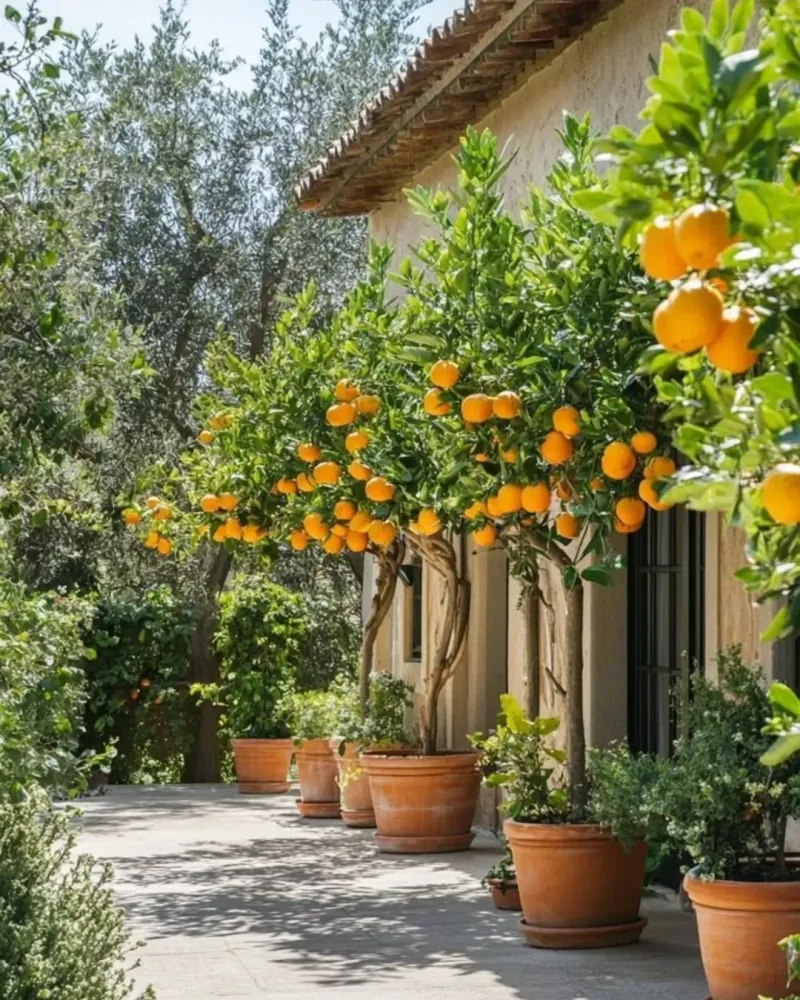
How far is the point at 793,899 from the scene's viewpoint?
229 inches

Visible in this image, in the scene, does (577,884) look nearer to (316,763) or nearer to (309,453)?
(309,453)

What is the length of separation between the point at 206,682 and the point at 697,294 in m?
15.7

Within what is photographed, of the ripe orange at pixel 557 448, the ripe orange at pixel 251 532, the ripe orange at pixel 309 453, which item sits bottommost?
the ripe orange at pixel 557 448

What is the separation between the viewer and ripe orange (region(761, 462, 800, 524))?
2084 mm

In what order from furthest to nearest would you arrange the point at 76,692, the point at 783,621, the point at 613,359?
the point at 76,692
the point at 613,359
the point at 783,621

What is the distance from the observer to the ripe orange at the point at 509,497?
6.69 meters

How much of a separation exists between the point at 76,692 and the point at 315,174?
4.87 m

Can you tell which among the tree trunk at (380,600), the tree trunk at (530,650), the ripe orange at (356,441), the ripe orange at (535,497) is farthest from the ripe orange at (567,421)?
the tree trunk at (380,600)

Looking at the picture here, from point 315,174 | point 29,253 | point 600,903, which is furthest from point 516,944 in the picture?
point 315,174

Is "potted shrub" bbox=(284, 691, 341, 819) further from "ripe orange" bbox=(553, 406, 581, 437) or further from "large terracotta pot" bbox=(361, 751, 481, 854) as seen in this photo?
"ripe orange" bbox=(553, 406, 581, 437)

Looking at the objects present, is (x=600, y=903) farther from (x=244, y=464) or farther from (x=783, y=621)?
(x=783, y=621)

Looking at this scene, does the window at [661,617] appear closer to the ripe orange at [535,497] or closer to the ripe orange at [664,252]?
the ripe orange at [535,497]

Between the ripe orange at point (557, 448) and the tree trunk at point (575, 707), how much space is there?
1327 millimetres

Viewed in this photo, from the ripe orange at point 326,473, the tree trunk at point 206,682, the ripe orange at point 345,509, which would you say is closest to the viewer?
the ripe orange at point 326,473
